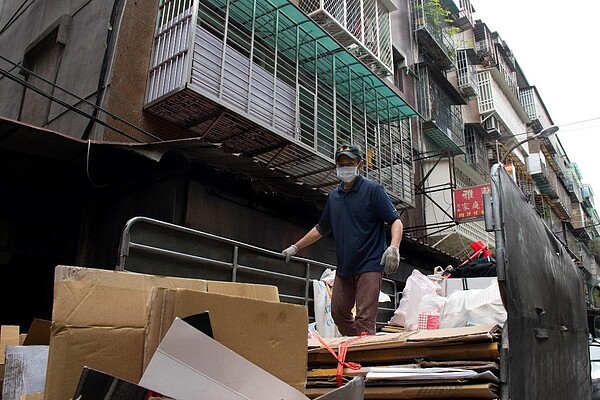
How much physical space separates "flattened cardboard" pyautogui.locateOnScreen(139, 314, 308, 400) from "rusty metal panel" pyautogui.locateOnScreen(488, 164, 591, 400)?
39.3 inches

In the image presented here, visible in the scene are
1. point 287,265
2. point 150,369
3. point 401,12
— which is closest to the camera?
point 150,369

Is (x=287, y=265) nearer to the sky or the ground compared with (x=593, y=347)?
nearer to the sky

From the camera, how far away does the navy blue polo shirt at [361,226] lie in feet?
12.2

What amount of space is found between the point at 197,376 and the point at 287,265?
3.96 meters

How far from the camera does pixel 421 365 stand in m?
2.08

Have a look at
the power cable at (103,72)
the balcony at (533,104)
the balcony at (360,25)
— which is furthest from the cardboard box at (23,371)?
the balcony at (533,104)

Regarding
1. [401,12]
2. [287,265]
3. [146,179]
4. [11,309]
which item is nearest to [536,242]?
[287,265]

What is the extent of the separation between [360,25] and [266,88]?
15.7 feet

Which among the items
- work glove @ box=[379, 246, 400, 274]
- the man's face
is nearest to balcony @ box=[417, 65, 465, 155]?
the man's face

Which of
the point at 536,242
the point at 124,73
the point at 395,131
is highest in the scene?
the point at 395,131

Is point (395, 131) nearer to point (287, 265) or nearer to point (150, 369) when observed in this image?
point (287, 265)

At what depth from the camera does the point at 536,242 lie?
2.53 metres

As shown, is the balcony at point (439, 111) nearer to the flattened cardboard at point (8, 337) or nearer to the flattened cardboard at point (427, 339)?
the flattened cardboard at point (427, 339)

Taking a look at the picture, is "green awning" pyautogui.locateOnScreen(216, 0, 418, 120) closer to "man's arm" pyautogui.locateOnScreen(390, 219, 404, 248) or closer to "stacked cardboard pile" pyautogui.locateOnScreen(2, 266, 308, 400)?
"man's arm" pyautogui.locateOnScreen(390, 219, 404, 248)
